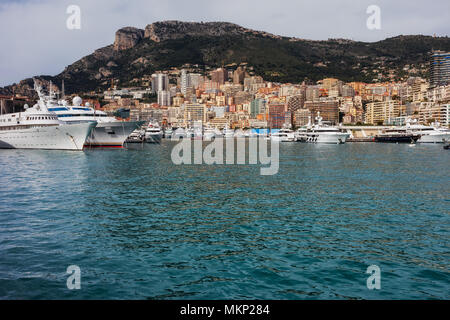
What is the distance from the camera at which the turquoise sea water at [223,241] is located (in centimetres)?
777

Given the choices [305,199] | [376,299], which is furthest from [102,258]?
[305,199]

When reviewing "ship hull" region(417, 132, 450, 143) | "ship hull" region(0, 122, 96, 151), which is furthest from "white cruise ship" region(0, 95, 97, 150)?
"ship hull" region(417, 132, 450, 143)

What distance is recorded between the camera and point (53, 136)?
50.5m

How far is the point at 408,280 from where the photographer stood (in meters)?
8.16

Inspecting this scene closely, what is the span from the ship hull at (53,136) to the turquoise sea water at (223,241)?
1191 inches

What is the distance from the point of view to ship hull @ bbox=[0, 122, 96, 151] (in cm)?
4928

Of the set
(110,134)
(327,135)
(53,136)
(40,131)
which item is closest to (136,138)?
(110,134)

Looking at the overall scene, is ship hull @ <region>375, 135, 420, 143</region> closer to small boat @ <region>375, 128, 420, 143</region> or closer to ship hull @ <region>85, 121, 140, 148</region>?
small boat @ <region>375, 128, 420, 143</region>

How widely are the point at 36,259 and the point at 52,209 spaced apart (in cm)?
604

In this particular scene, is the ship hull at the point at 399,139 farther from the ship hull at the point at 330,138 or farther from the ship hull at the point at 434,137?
the ship hull at the point at 330,138

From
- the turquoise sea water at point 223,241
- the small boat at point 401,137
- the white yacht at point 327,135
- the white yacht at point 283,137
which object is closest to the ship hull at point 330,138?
the white yacht at point 327,135

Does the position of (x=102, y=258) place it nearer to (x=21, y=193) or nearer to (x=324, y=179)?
(x=21, y=193)

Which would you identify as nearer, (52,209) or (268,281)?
(268,281)

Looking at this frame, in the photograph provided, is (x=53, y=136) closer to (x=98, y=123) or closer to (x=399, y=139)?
(x=98, y=123)
